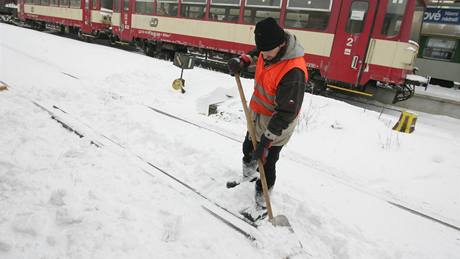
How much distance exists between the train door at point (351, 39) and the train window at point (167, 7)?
21.5ft

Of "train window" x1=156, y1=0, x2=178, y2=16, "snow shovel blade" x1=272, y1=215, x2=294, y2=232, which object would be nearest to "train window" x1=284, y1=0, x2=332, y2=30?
"train window" x1=156, y1=0, x2=178, y2=16

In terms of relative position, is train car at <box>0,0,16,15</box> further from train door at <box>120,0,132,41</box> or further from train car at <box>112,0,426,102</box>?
train car at <box>112,0,426,102</box>

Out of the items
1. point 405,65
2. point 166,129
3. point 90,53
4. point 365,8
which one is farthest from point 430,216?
point 90,53

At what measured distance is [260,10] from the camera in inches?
385

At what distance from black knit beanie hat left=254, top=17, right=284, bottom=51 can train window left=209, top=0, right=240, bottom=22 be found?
27.6 feet

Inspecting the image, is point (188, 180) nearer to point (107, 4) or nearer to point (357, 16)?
point (357, 16)

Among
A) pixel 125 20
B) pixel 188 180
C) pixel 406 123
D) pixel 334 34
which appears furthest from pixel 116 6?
pixel 188 180

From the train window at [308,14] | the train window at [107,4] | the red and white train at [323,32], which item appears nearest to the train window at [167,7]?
the red and white train at [323,32]

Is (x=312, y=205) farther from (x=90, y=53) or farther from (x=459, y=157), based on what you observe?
(x=90, y=53)

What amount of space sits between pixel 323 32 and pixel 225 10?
11.8 ft

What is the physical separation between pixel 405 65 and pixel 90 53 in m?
10.5

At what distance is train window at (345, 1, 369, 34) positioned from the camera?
27.1 ft

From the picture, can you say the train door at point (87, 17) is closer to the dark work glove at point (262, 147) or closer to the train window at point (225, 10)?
the train window at point (225, 10)

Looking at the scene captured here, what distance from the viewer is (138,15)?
45.5 feet
